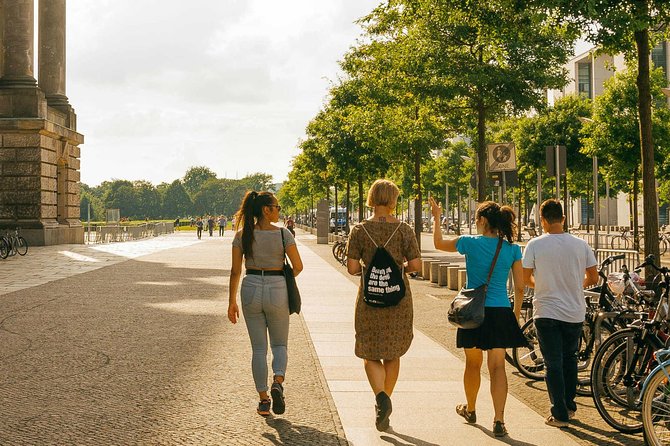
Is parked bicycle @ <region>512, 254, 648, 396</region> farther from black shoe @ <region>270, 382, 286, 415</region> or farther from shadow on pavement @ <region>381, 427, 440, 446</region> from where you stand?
black shoe @ <region>270, 382, 286, 415</region>

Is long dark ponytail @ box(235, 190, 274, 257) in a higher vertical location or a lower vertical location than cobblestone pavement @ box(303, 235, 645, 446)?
higher

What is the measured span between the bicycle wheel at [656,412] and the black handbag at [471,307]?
1331mm

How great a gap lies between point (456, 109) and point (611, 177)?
16.8 metres

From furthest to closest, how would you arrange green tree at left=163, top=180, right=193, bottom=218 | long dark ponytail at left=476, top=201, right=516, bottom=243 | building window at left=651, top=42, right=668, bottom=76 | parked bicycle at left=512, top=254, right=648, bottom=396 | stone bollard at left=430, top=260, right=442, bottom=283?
1. green tree at left=163, top=180, right=193, bottom=218
2. building window at left=651, top=42, right=668, bottom=76
3. stone bollard at left=430, top=260, right=442, bottom=283
4. parked bicycle at left=512, top=254, right=648, bottom=396
5. long dark ponytail at left=476, top=201, right=516, bottom=243

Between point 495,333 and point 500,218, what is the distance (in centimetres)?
85

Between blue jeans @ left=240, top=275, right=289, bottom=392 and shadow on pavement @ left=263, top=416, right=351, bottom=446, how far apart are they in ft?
1.44

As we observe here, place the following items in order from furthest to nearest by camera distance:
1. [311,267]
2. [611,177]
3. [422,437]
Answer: [611,177] → [311,267] → [422,437]

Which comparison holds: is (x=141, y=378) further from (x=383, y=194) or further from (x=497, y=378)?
(x=497, y=378)

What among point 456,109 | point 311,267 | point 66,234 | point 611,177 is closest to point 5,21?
point 66,234

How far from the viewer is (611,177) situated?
3556cm

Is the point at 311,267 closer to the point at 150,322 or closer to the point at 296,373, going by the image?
the point at 150,322

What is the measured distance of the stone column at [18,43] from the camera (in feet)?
120

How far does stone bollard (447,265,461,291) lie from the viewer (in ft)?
62.6

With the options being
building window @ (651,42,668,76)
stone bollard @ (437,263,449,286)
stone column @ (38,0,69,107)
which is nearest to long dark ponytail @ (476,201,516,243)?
stone bollard @ (437,263,449,286)
